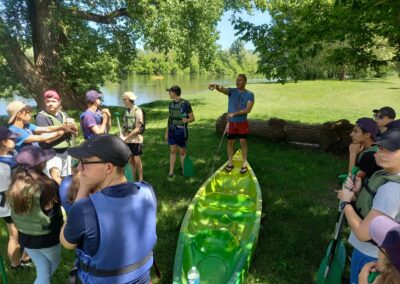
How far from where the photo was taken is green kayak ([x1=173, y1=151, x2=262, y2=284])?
408 centimetres

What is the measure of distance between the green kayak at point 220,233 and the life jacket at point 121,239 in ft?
4.85

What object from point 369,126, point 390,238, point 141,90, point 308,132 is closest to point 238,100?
point 369,126

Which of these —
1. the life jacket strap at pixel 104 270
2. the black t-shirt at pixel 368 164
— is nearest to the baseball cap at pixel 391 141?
the black t-shirt at pixel 368 164

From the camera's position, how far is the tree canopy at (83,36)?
15.6 m

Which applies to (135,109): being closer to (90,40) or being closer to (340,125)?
(340,125)

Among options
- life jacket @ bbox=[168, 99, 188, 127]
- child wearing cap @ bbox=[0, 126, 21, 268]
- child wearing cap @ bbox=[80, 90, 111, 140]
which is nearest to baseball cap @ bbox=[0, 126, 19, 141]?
child wearing cap @ bbox=[0, 126, 21, 268]

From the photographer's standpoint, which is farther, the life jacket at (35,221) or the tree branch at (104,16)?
the tree branch at (104,16)

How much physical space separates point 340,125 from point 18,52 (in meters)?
15.7

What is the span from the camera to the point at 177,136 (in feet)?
24.8

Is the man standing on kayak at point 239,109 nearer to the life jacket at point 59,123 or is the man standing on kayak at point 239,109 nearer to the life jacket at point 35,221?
the life jacket at point 59,123

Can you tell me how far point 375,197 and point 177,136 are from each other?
5458 millimetres

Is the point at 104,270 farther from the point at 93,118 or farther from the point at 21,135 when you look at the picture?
the point at 93,118

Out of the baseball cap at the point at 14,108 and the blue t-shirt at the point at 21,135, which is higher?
the baseball cap at the point at 14,108

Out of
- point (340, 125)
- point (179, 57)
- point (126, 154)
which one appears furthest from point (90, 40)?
point (126, 154)
